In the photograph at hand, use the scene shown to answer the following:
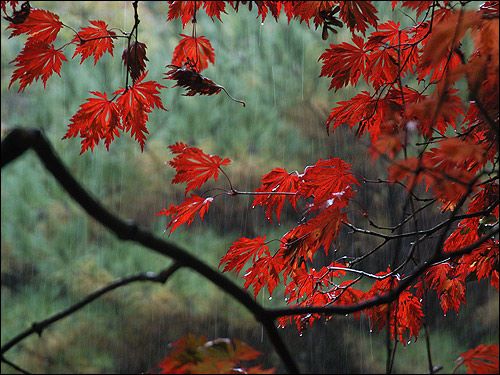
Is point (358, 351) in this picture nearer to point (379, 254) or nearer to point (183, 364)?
point (379, 254)

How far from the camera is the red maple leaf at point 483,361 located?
2.25 feet

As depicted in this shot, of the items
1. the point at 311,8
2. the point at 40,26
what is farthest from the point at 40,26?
the point at 311,8

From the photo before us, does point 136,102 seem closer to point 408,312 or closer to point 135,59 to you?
point 135,59

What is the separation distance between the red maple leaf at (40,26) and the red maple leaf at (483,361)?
0.86 meters

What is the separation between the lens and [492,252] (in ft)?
3.86

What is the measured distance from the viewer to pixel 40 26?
1194 mm

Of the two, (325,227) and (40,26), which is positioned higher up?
(40,26)

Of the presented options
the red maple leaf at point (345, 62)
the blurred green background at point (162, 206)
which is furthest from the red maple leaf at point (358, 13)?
the blurred green background at point (162, 206)

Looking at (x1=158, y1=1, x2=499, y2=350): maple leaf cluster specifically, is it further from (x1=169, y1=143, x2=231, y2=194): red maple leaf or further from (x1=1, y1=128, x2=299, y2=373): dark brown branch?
(x1=1, y1=128, x2=299, y2=373): dark brown branch

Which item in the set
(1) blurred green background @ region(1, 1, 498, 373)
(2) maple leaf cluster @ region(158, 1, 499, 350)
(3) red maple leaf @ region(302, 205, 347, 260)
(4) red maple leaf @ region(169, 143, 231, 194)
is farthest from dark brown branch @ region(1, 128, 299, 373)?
(1) blurred green background @ region(1, 1, 498, 373)

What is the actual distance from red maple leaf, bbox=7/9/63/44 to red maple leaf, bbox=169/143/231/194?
0.98 ft

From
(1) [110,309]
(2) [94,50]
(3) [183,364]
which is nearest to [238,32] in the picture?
(1) [110,309]

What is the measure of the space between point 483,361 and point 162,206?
133 inches

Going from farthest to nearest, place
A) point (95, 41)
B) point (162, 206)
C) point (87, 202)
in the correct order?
point (162, 206) → point (95, 41) → point (87, 202)
